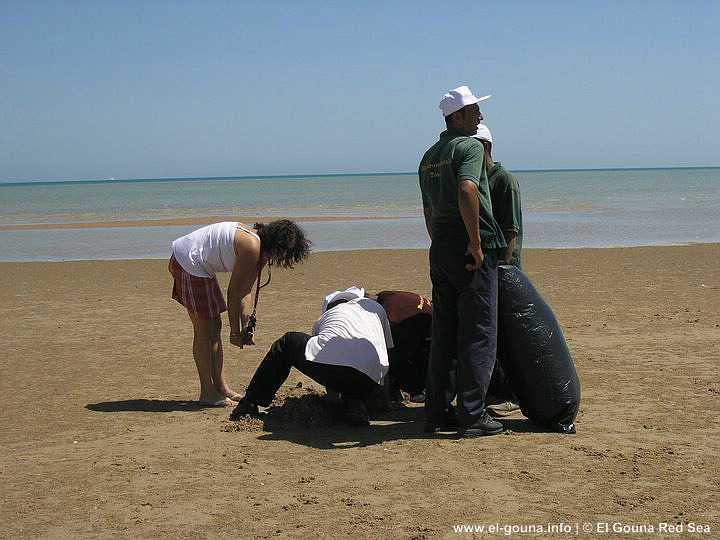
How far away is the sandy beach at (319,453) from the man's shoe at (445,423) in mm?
82

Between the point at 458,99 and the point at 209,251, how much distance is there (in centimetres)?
216

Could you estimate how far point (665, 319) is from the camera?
9523 mm

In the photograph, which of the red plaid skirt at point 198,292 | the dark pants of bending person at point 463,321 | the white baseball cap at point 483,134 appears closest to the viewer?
the dark pants of bending person at point 463,321

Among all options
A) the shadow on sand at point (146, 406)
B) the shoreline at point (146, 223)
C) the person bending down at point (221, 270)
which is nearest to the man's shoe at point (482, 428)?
the person bending down at point (221, 270)

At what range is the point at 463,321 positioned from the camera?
5.29 metres

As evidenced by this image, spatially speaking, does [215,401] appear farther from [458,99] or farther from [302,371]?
[458,99]

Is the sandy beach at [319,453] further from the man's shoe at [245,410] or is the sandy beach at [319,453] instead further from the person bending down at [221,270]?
the person bending down at [221,270]

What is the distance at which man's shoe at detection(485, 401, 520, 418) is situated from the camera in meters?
5.95

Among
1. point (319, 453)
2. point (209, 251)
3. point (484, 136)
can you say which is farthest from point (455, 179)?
point (209, 251)

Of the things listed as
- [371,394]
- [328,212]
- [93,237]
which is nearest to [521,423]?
[371,394]

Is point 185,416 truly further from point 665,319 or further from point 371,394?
point 665,319

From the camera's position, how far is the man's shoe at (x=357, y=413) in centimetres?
570

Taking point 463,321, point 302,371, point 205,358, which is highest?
point 463,321

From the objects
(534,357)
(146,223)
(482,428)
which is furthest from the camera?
(146,223)
